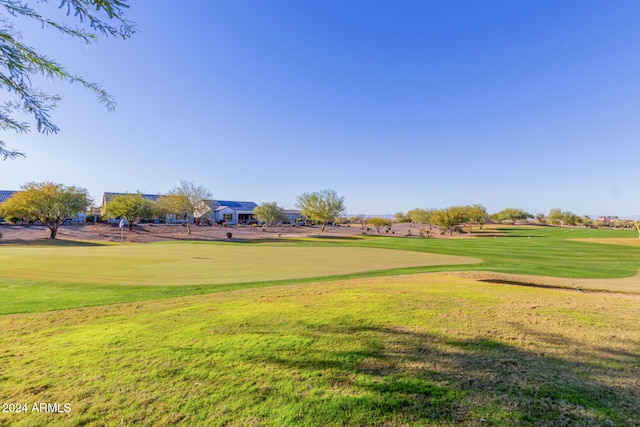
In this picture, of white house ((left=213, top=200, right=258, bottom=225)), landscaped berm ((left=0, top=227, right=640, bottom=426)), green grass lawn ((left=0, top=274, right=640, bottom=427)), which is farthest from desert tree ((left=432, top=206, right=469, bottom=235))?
green grass lawn ((left=0, top=274, right=640, bottom=427))

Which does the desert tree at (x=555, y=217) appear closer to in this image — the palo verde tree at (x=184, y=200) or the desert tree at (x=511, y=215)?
the desert tree at (x=511, y=215)

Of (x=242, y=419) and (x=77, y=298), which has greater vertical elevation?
(x=242, y=419)

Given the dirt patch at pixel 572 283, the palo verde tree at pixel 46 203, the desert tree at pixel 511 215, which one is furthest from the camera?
the desert tree at pixel 511 215

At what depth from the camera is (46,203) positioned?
4106 centimetres

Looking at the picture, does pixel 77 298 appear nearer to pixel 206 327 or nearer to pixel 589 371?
pixel 206 327

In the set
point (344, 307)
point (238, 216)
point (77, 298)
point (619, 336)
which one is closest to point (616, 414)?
point (619, 336)

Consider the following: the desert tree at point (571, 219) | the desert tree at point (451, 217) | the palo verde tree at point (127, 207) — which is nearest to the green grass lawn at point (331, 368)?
the palo verde tree at point (127, 207)

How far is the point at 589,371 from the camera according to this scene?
13.3 feet

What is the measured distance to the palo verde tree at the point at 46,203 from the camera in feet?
132

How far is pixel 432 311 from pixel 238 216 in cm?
10074

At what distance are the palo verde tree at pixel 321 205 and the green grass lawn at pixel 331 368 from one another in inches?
2460

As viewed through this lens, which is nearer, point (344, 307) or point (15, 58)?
point (15, 58)

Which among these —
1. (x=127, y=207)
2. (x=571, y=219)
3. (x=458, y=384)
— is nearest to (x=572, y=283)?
(x=458, y=384)

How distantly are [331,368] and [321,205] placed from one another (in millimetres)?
66423
